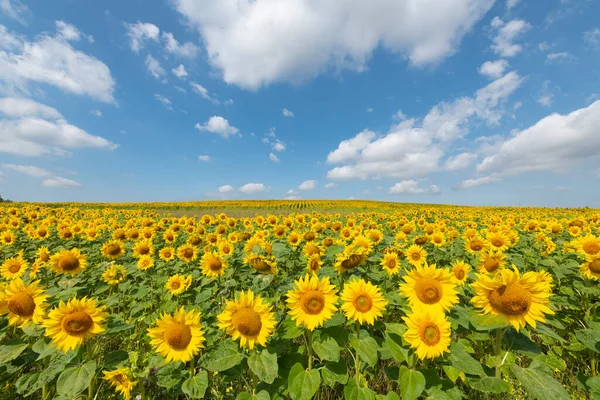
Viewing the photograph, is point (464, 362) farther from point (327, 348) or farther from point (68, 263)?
point (68, 263)

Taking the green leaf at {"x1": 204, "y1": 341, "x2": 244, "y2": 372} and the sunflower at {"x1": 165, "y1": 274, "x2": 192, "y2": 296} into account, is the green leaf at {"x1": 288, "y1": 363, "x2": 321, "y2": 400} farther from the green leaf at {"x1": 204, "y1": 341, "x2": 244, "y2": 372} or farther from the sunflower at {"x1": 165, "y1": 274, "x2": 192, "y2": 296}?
the sunflower at {"x1": 165, "y1": 274, "x2": 192, "y2": 296}

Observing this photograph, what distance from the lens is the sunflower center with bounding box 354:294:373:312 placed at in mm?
2766

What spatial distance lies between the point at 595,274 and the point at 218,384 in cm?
599

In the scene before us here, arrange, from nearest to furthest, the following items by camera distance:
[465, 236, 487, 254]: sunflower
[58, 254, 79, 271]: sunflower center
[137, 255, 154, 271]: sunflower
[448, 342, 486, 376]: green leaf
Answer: [448, 342, 486, 376]: green leaf → [58, 254, 79, 271]: sunflower center → [137, 255, 154, 271]: sunflower → [465, 236, 487, 254]: sunflower

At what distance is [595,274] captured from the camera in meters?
4.32

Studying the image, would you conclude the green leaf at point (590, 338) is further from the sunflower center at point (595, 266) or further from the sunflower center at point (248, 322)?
the sunflower center at point (248, 322)

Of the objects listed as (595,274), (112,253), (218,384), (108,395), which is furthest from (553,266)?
(112,253)

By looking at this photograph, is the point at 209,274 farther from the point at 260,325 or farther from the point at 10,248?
the point at 10,248

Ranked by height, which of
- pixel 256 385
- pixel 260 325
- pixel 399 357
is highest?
pixel 260 325

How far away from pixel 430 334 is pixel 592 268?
406cm

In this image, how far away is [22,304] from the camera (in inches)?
110

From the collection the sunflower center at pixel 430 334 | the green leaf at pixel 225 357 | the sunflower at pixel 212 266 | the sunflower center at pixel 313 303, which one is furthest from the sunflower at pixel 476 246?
the green leaf at pixel 225 357

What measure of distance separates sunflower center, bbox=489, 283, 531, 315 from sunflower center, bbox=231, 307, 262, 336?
2190 mm

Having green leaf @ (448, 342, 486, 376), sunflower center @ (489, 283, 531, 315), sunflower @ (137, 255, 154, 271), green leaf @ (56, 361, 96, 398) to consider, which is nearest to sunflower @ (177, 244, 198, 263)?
sunflower @ (137, 255, 154, 271)
